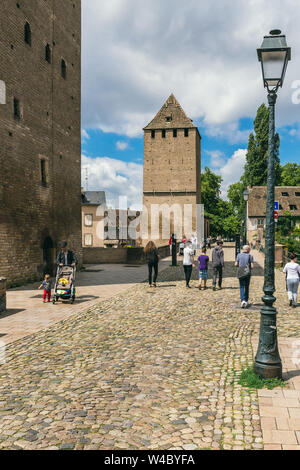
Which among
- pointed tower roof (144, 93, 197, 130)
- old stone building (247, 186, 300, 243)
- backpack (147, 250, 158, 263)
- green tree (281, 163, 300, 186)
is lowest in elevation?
backpack (147, 250, 158, 263)

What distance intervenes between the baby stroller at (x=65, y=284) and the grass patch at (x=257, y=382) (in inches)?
275

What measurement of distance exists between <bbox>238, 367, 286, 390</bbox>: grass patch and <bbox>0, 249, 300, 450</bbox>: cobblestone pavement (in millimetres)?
151

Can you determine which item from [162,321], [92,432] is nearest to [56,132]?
[162,321]

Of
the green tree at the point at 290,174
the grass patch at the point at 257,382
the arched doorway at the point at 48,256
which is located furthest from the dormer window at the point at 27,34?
the green tree at the point at 290,174

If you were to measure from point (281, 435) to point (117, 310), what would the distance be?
7052 mm

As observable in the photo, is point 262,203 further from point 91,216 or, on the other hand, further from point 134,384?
point 134,384

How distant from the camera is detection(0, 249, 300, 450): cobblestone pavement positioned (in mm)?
3779

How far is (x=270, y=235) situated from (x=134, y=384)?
2.73 m

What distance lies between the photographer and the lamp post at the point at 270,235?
5199 mm

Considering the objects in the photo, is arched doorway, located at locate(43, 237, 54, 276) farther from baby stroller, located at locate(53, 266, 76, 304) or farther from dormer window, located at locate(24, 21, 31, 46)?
dormer window, located at locate(24, 21, 31, 46)

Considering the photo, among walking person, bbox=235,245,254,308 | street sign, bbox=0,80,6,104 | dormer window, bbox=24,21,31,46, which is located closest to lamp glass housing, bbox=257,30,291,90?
walking person, bbox=235,245,254,308

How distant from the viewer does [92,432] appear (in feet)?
12.6
